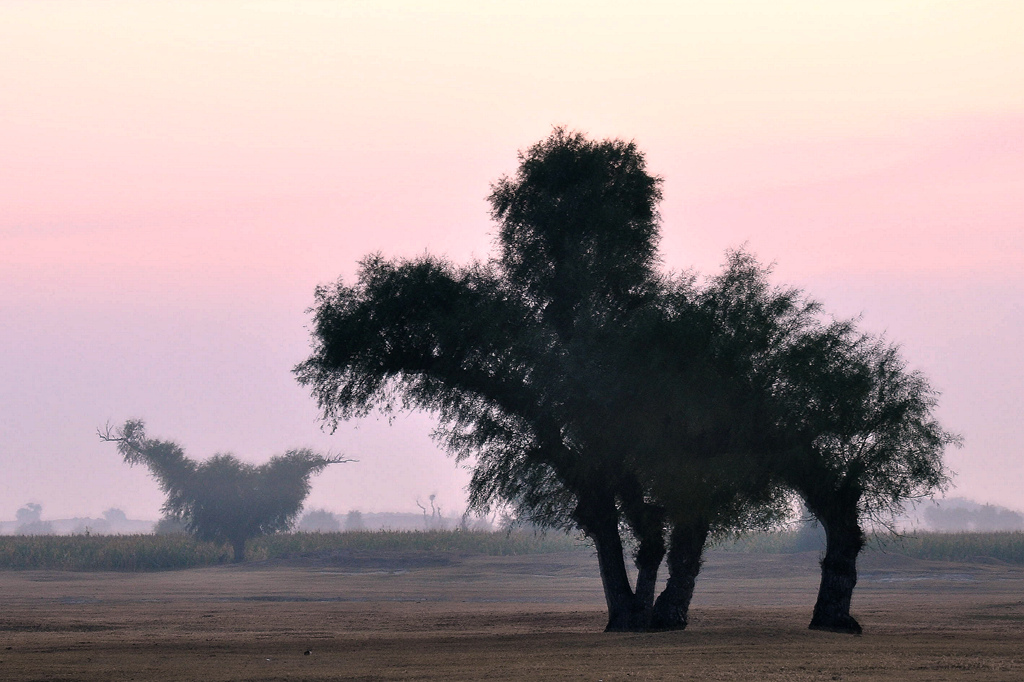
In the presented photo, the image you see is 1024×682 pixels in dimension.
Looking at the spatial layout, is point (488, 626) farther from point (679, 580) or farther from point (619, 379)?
point (619, 379)

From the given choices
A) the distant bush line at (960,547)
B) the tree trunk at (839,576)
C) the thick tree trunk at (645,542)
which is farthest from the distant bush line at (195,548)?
the tree trunk at (839,576)

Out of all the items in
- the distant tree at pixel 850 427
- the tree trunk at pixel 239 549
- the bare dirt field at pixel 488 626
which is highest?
the distant tree at pixel 850 427

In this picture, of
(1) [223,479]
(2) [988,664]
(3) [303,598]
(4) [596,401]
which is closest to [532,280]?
(4) [596,401]

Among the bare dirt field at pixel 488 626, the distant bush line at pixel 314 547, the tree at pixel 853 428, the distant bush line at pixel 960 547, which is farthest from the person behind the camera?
the distant bush line at pixel 314 547

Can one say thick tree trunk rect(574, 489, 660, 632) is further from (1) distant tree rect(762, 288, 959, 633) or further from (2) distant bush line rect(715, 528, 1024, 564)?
(2) distant bush line rect(715, 528, 1024, 564)

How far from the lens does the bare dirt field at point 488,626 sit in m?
21.4

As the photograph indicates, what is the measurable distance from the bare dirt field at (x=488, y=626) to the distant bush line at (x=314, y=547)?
5.51m

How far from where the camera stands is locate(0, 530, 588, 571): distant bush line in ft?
269

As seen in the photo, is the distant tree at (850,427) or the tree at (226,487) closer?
the distant tree at (850,427)

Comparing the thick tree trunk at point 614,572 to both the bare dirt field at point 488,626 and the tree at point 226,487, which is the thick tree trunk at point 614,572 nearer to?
the bare dirt field at point 488,626

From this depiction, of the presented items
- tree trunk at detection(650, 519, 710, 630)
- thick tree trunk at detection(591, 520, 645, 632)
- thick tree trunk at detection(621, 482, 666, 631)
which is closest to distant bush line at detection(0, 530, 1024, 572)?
thick tree trunk at detection(591, 520, 645, 632)

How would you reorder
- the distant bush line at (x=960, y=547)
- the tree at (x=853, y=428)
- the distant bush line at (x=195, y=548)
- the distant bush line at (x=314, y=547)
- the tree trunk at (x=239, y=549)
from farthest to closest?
1. the tree trunk at (x=239, y=549)
2. the distant bush line at (x=195, y=548)
3. the distant bush line at (x=314, y=547)
4. the distant bush line at (x=960, y=547)
5. the tree at (x=853, y=428)

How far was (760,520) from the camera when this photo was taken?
29.8 meters

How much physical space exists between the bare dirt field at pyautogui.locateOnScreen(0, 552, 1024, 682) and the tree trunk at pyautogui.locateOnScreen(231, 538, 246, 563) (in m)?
13.8
